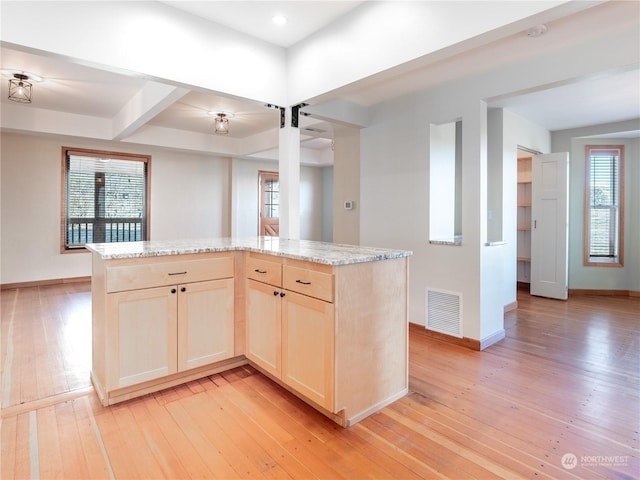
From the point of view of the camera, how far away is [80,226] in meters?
5.93

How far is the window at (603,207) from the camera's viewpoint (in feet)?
17.4

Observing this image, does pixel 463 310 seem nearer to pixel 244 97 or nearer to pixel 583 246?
pixel 244 97

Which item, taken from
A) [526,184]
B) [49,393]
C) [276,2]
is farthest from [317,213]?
[49,393]

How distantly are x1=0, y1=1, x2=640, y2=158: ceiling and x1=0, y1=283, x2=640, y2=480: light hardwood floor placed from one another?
85.1 inches

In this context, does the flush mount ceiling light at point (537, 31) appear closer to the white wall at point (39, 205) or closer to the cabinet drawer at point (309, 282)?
the cabinet drawer at point (309, 282)

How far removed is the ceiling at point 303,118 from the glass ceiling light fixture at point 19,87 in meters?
0.10

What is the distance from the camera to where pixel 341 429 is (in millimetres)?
1933

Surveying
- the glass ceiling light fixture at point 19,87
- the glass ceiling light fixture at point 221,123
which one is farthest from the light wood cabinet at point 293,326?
the glass ceiling light fixture at point 19,87

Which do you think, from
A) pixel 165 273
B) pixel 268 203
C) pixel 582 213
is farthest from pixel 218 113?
pixel 582 213

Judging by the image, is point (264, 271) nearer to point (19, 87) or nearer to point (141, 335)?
point (141, 335)

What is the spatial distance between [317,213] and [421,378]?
22.5ft

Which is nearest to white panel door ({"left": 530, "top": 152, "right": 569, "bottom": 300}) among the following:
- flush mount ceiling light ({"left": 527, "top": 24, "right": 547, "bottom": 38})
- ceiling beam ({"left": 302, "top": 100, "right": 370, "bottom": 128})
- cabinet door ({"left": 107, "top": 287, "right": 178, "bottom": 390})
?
ceiling beam ({"left": 302, "top": 100, "right": 370, "bottom": 128})

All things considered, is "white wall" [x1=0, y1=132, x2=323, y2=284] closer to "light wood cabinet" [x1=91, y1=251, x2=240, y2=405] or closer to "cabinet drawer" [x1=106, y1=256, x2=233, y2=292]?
"light wood cabinet" [x1=91, y1=251, x2=240, y2=405]

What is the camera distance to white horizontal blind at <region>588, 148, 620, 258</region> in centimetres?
534
